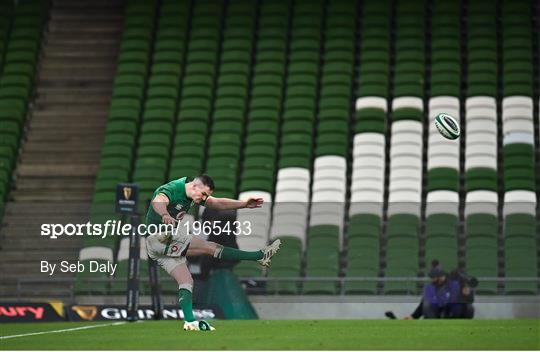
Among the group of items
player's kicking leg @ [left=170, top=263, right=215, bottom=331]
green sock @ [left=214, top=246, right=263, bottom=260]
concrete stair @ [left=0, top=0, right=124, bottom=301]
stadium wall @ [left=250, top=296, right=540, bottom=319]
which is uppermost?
concrete stair @ [left=0, top=0, right=124, bottom=301]

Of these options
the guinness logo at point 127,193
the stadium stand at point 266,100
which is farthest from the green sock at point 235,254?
the stadium stand at point 266,100

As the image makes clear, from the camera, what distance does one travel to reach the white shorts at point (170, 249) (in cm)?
1466

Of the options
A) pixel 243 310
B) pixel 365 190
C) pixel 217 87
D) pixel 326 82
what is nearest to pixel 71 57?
pixel 217 87

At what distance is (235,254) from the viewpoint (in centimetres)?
1614

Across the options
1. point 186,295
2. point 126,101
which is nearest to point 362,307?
point 186,295

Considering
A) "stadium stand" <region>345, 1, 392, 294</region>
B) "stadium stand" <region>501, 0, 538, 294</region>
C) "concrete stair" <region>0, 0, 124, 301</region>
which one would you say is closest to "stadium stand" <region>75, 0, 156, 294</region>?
"concrete stair" <region>0, 0, 124, 301</region>

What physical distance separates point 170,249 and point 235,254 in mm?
1662

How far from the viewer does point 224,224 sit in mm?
17531

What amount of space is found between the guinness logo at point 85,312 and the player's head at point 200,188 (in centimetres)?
736

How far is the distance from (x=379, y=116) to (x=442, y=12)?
3993mm

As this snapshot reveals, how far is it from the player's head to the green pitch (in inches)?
60.9

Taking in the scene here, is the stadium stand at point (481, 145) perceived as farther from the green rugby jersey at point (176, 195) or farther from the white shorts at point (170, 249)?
the green rugby jersey at point (176, 195)

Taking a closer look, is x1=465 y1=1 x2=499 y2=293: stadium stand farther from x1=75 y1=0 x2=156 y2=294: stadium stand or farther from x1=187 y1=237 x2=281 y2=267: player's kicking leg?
x1=75 y1=0 x2=156 y2=294: stadium stand

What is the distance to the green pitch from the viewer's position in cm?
1218
